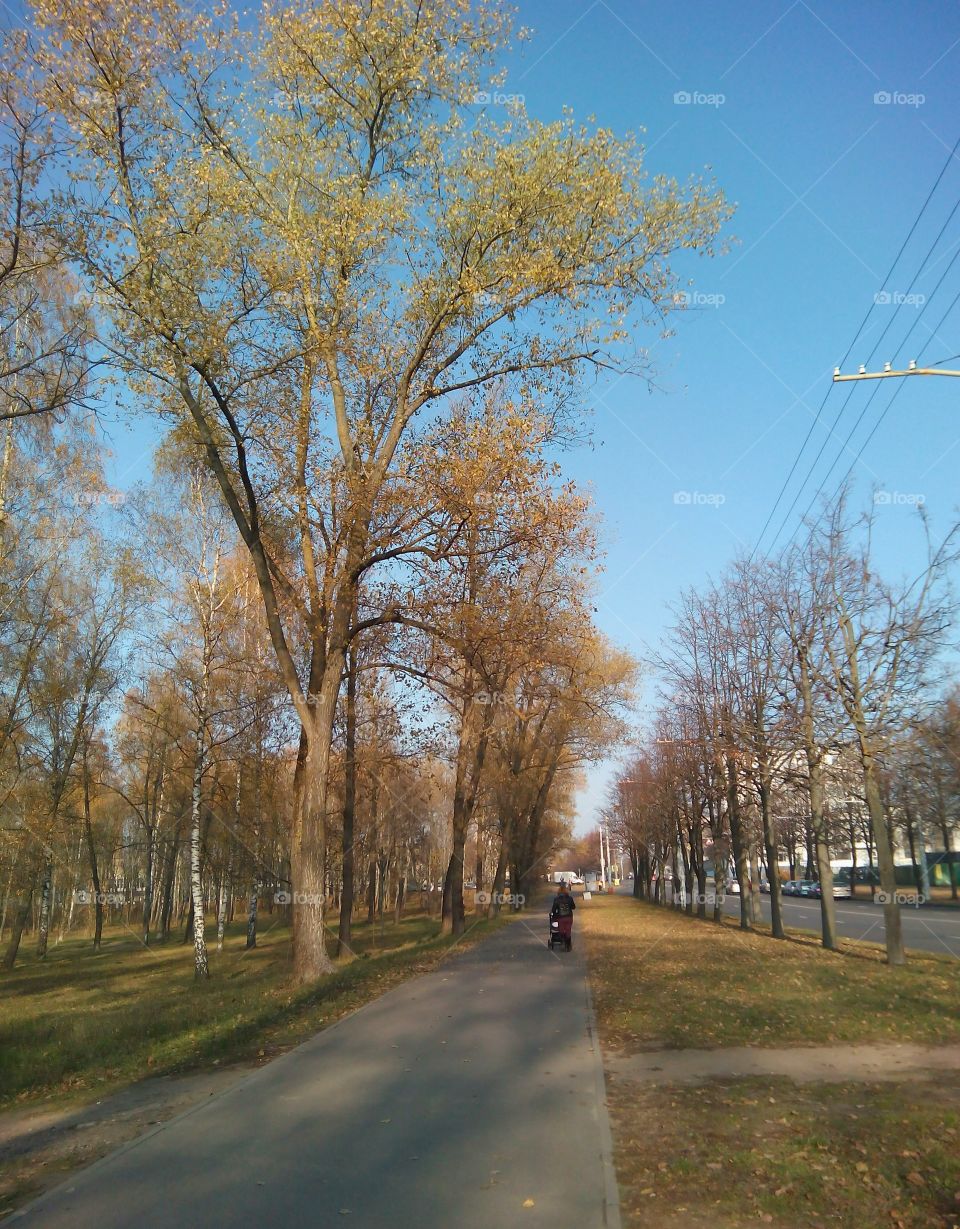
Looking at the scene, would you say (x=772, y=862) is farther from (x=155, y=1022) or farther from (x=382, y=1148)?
(x=382, y=1148)

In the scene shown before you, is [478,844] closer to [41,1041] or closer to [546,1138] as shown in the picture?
[41,1041]

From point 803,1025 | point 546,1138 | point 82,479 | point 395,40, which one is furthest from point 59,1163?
point 82,479

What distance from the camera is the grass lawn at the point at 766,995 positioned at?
10.2 meters

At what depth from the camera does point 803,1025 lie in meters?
10.7

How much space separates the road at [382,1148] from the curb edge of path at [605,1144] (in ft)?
0.05

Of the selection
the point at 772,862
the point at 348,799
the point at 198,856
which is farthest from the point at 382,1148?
the point at 772,862

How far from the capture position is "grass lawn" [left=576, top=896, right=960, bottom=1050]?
1016cm

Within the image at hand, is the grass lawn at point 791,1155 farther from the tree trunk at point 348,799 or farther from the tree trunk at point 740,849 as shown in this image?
the tree trunk at point 740,849

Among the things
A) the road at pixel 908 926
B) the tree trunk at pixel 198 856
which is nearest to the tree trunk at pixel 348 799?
the tree trunk at pixel 198 856

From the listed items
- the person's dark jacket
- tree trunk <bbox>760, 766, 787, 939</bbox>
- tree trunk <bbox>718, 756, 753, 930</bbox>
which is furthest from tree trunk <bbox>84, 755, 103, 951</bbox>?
tree trunk <bbox>760, 766, 787, 939</bbox>

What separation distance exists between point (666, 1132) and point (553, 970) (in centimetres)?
1157

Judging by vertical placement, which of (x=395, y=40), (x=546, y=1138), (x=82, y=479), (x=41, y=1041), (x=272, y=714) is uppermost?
(x=395, y=40)

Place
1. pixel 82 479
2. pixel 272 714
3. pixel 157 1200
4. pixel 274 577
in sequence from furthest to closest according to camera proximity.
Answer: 1. pixel 272 714
2. pixel 82 479
3. pixel 274 577
4. pixel 157 1200

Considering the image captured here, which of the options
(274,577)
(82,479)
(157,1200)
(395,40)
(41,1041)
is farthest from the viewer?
(82,479)
